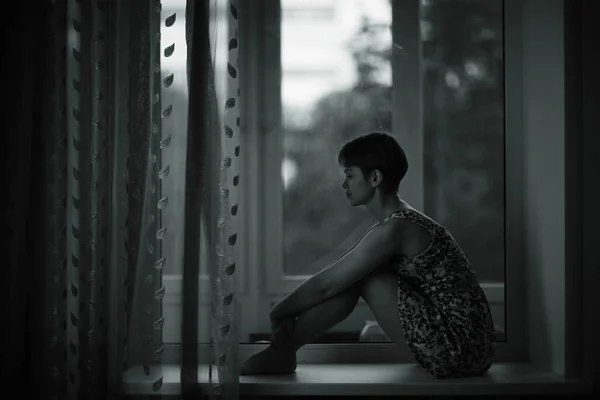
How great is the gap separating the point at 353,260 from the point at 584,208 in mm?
621

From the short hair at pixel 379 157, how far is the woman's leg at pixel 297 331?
0.93 ft

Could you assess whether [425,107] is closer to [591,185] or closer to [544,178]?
[544,178]

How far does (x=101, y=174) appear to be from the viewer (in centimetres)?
153

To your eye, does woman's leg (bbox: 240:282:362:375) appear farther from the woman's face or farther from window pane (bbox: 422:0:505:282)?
window pane (bbox: 422:0:505:282)

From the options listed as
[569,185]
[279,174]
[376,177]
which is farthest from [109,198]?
[569,185]

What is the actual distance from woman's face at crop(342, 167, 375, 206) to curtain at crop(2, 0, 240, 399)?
34 cm

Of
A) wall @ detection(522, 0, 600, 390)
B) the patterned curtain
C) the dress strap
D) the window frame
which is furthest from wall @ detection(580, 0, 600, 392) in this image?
the patterned curtain

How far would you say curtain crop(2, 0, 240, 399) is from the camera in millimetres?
1507

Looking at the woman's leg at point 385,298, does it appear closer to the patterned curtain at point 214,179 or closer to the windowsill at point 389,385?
the windowsill at point 389,385

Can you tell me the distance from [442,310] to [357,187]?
14.8 inches

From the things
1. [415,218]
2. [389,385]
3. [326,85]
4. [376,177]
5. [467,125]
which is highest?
[326,85]

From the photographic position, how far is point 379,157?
1.70 meters

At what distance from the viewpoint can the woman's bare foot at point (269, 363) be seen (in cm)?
168

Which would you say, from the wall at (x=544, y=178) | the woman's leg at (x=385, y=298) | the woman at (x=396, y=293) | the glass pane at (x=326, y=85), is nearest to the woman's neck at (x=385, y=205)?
the woman at (x=396, y=293)
